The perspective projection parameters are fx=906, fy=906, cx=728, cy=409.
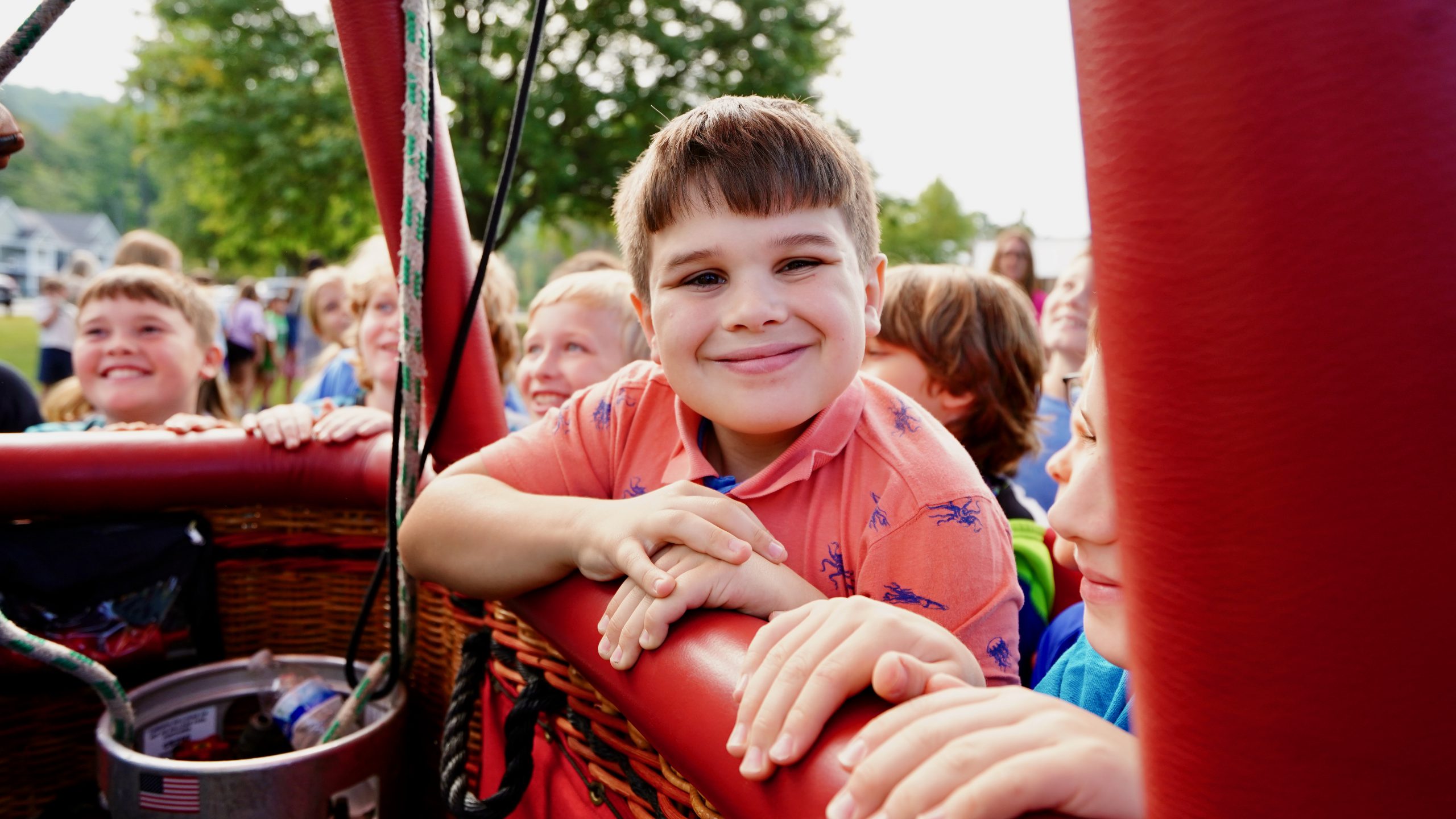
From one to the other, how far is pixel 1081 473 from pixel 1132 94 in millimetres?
557

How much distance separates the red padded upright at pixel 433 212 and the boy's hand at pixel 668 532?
0.62 metres

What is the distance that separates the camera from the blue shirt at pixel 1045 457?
2729mm

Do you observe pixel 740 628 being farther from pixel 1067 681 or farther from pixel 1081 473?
pixel 1067 681

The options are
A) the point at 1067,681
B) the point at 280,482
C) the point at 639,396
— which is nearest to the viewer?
the point at 1067,681

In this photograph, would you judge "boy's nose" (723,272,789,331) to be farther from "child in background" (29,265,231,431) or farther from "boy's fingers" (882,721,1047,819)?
"child in background" (29,265,231,431)

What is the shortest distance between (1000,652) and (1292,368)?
2.39ft

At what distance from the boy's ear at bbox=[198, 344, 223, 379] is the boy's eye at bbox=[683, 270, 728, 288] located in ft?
7.39

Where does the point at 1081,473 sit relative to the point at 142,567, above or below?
above

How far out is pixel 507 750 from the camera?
36.7 inches

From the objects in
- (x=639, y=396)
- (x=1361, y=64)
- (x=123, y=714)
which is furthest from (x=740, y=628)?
(x=123, y=714)

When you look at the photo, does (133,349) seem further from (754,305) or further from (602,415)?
(754,305)

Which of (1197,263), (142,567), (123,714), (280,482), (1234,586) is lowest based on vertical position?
(123,714)

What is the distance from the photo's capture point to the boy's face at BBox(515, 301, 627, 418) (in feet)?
8.44

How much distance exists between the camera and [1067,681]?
44.8 inches
